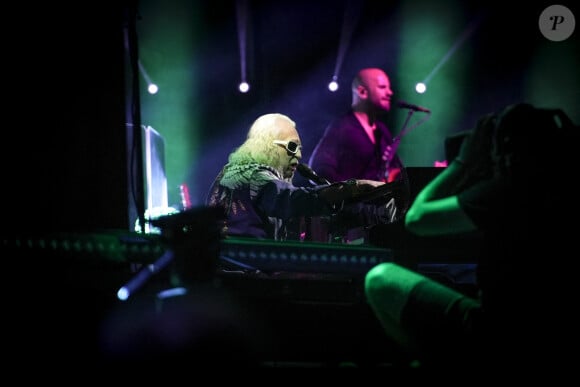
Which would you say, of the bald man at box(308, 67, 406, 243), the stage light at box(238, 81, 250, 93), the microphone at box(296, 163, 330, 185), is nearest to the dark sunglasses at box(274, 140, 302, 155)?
the microphone at box(296, 163, 330, 185)

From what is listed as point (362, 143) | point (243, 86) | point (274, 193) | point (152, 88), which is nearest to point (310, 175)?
point (274, 193)

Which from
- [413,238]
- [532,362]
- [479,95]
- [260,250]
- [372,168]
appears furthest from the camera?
[479,95]

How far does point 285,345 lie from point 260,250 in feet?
2.09

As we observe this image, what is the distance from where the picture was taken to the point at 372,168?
6.50m

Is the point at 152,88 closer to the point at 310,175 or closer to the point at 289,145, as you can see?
the point at 289,145

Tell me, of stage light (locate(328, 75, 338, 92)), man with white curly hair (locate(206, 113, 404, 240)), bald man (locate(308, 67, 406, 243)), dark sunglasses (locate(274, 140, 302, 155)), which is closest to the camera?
man with white curly hair (locate(206, 113, 404, 240))

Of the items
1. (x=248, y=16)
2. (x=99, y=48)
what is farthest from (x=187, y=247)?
(x=248, y=16)

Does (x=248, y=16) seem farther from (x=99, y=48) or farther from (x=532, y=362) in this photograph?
(x=532, y=362)

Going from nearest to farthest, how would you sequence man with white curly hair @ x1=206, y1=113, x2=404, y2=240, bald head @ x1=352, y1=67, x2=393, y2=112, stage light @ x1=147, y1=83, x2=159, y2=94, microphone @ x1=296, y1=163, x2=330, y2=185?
man with white curly hair @ x1=206, y1=113, x2=404, y2=240 < microphone @ x1=296, y1=163, x2=330, y2=185 < bald head @ x1=352, y1=67, x2=393, y2=112 < stage light @ x1=147, y1=83, x2=159, y2=94

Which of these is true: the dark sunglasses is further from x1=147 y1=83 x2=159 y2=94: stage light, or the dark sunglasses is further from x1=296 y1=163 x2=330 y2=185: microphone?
x1=147 y1=83 x2=159 y2=94: stage light

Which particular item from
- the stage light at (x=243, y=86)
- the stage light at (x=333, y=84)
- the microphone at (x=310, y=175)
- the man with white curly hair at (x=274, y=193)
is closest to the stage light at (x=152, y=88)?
the stage light at (x=243, y=86)

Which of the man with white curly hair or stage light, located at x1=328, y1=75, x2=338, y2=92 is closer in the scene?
the man with white curly hair

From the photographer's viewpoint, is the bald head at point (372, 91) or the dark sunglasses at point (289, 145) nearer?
the dark sunglasses at point (289, 145)

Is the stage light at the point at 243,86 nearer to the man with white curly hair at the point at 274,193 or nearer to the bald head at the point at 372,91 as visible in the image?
the bald head at the point at 372,91
